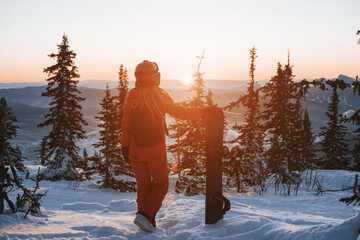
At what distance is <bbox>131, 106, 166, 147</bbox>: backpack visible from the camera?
4199mm

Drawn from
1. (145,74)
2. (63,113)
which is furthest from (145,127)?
(63,113)

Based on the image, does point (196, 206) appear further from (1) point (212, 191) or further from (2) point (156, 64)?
(2) point (156, 64)

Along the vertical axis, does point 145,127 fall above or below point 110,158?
above

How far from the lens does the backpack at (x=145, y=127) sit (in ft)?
13.8

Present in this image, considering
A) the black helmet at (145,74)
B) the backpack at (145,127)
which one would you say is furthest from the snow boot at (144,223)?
the black helmet at (145,74)

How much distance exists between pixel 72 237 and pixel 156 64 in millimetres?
2905

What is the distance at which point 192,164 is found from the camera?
569 inches

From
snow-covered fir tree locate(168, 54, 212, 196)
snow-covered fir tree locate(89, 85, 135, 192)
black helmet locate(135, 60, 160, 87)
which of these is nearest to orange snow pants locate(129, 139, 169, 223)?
black helmet locate(135, 60, 160, 87)

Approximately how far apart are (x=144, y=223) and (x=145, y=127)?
1.42 m

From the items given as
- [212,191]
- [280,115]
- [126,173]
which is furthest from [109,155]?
[212,191]

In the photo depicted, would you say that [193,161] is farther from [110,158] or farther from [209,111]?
[209,111]

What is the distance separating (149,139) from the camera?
420 cm

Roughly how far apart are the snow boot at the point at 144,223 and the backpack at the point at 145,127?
42.4 inches

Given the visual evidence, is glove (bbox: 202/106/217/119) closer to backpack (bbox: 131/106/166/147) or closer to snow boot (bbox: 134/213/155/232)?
backpack (bbox: 131/106/166/147)
